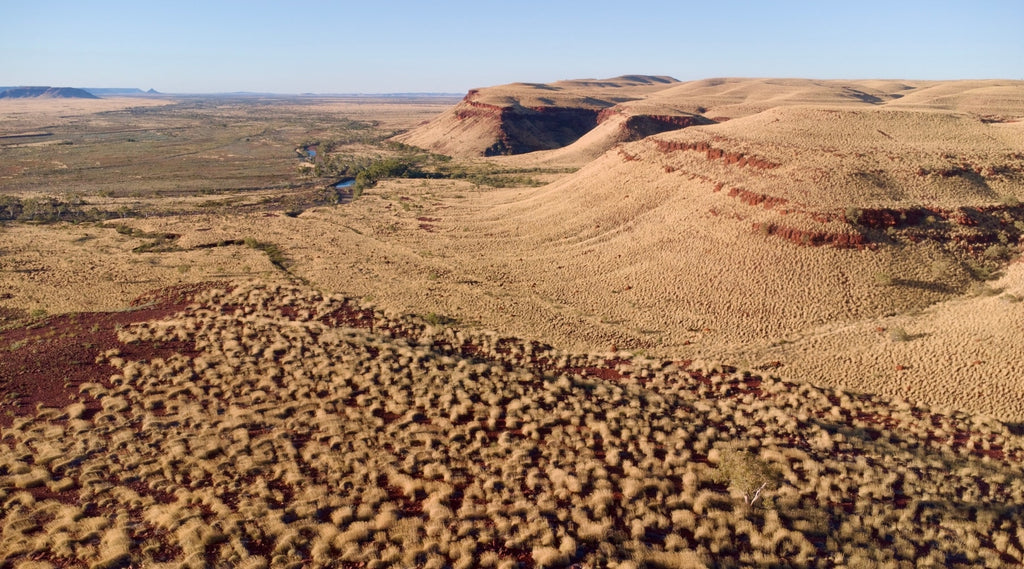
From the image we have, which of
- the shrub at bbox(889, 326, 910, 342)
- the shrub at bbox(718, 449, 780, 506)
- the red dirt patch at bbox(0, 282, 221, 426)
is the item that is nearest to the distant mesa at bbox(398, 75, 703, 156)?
the shrub at bbox(889, 326, 910, 342)

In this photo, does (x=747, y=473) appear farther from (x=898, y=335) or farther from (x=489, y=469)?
(x=898, y=335)

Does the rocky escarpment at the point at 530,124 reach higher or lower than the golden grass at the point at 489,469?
higher

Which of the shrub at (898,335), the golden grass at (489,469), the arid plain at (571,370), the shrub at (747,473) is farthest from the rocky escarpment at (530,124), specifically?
the shrub at (747,473)

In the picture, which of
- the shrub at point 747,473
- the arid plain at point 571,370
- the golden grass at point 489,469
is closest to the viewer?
the golden grass at point 489,469

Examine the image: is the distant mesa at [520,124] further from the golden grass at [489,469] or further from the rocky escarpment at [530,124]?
the golden grass at [489,469]

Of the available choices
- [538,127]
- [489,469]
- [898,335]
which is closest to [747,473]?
[489,469]

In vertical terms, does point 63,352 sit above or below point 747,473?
above

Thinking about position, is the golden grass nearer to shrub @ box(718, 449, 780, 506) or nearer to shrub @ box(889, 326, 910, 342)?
shrub @ box(718, 449, 780, 506)

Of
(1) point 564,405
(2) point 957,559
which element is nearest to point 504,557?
(1) point 564,405
